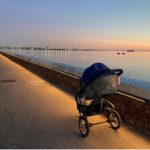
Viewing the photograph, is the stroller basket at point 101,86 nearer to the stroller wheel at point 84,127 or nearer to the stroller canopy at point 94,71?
the stroller canopy at point 94,71

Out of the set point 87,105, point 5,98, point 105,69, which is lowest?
point 5,98

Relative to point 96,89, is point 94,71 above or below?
above

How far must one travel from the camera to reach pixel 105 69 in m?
6.23

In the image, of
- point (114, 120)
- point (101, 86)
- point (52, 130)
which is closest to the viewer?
point (101, 86)

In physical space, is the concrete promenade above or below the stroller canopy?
below

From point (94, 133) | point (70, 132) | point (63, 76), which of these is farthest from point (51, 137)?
point (63, 76)

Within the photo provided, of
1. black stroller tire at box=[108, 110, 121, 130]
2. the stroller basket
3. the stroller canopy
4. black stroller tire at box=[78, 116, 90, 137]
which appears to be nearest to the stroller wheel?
black stroller tire at box=[78, 116, 90, 137]

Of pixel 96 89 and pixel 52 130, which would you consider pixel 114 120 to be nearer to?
pixel 96 89

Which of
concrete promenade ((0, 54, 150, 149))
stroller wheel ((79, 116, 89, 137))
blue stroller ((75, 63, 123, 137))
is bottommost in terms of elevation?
concrete promenade ((0, 54, 150, 149))

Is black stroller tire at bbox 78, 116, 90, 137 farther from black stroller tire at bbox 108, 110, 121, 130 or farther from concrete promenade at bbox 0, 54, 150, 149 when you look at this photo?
→ black stroller tire at bbox 108, 110, 121, 130

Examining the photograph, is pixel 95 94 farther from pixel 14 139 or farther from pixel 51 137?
pixel 14 139

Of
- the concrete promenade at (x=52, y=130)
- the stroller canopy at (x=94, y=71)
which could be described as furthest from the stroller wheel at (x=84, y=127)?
the stroller canopy at (x=94, y=71)

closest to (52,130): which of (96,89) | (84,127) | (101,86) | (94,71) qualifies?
(84,127)

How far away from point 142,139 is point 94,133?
1036 millimetres
